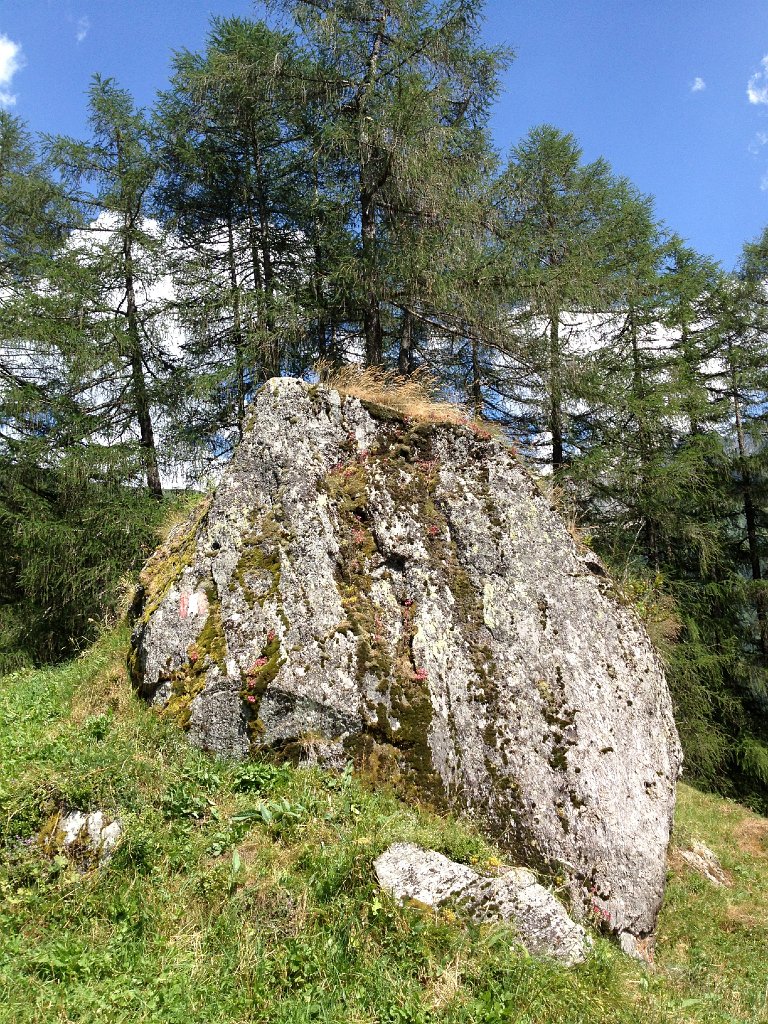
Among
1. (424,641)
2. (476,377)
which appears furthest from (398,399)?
(476,377)

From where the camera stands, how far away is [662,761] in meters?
6.99

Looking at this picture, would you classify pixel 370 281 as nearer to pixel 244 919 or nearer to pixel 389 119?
pixel 389 119

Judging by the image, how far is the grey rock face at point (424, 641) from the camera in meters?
5.50

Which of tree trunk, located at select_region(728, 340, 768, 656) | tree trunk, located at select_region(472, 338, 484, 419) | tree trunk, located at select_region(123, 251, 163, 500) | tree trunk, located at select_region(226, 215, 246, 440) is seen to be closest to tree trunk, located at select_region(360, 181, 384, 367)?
tree trunk, located at select_region(226, 215, 246, 440)

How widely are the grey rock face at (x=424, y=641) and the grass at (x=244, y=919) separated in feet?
1.55

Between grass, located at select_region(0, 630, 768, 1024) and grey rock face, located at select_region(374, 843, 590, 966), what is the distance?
0.33 feet

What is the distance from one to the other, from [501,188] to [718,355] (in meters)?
8.05

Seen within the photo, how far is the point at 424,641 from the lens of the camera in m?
6.07

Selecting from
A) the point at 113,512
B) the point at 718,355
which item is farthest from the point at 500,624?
the point at 718,355

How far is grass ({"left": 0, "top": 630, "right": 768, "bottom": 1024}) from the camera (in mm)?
3555

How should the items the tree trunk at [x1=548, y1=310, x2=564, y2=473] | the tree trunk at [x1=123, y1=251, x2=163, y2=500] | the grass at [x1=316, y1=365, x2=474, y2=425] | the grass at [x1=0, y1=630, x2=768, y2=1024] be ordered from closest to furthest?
1. the grass at [x1=0, y1=630, x2=768, y2=1024]
2. the grass at [x1=316, y1=365, x2=474, y2=425]
3. the tree trunk at [x1=548, y1=310, x2=564, y2=473]
4. the tree trunk at [x1=123, y1=251, x2=163, y2=500]

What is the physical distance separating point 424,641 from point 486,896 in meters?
2.30

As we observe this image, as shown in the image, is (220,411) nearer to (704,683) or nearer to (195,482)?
(195,482)

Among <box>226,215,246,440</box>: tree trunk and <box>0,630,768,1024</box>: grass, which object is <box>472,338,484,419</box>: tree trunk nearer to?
<box>226,215,246,440</box>: tree trunk
